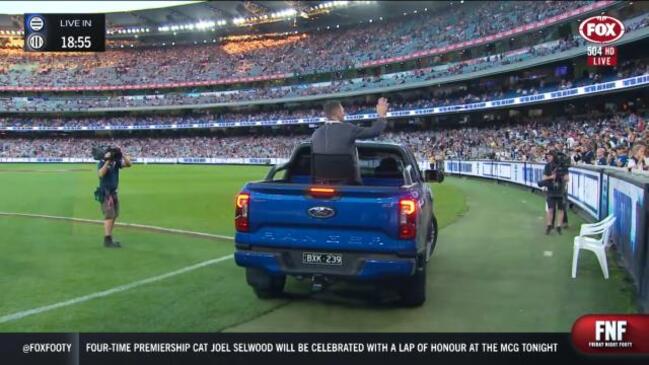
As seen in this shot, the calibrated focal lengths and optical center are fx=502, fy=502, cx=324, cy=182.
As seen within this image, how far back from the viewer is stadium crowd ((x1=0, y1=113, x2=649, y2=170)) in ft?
26.6

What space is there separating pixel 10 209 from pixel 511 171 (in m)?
16.5

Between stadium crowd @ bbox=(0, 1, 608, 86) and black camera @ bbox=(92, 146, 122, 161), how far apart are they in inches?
38.5

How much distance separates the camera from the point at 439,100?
9.23 m

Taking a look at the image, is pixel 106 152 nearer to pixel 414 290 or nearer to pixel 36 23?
pixel 36 23

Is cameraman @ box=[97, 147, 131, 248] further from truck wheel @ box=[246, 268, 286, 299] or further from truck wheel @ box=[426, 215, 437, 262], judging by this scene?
truck wheel @ box=[426, 215, 437, 262]

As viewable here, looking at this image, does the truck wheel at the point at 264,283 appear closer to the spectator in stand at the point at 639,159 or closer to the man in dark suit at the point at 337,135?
the man in dark suit at the point at 337,135

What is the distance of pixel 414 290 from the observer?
4.71 m

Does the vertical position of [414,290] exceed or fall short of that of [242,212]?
it falls short

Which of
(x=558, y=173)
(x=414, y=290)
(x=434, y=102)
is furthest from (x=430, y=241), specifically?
(x=558, y=173)

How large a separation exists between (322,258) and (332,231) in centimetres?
27

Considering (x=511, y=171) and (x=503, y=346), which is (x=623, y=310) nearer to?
(x=503, y=346)

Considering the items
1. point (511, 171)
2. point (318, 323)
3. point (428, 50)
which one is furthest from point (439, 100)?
point (511, 171)

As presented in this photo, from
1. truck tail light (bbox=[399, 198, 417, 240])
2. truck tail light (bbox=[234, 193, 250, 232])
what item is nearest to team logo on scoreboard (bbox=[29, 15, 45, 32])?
truck tail light (bbox=[234, 193, 250, 232])

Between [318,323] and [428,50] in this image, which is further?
[428,50]
